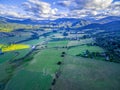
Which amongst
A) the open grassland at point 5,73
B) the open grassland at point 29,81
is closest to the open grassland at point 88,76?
the open grassland at point 29,81

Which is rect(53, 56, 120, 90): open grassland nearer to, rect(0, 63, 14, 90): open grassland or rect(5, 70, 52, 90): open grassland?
rect(5, 70, 52, 90): open grassland

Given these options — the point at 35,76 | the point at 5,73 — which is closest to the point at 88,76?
the point at 35,76

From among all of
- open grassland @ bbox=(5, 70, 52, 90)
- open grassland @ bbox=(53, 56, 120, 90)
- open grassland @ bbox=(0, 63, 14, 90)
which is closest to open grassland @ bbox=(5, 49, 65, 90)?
open grassland @ bbox=(5, 70, 52, 90)

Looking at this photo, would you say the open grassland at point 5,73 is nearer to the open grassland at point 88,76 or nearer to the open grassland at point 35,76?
the open grassland at point 35,76

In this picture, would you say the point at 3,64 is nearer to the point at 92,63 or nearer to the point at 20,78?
the point at 20,78

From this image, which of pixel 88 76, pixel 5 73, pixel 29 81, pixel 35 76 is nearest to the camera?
pixel 29 81

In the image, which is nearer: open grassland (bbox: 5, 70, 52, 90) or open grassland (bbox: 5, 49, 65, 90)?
open grassland (bbox: 5, 70, 52, 90)

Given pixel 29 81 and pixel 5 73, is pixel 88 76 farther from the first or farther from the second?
pixel 5 73

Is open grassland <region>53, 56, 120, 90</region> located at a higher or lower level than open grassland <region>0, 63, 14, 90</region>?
higher
